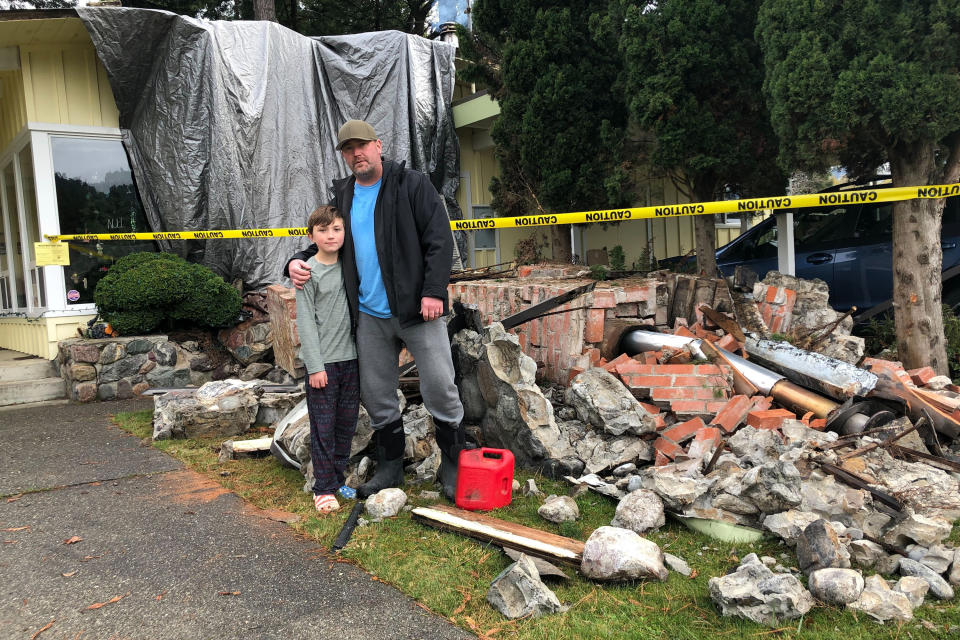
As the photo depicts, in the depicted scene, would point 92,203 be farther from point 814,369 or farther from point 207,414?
point 814,369

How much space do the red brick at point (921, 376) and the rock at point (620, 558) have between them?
3497 millimetres

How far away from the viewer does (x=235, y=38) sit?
8.85m

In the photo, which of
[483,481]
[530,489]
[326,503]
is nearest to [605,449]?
[530,489]

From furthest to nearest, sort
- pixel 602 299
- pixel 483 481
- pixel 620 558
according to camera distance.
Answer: pixel 602 299
pixel 483 481
pixel 620 558

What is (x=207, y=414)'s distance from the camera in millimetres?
5395

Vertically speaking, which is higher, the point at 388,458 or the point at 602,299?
the point at 602,299

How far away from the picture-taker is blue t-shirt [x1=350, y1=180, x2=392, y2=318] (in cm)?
363

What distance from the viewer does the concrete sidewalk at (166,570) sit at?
247 cm

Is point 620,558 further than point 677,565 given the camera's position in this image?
No

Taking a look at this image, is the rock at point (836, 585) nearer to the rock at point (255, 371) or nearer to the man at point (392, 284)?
the man at point (392, 284)

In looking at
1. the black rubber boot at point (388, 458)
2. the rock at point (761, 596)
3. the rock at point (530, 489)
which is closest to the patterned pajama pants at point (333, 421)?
the black rubber boot at point (388, 458)

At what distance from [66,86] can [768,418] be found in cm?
885

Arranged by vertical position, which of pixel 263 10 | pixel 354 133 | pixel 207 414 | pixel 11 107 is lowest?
pixel 207 414

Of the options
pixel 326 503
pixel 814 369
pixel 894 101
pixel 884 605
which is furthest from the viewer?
pixel 894 101
